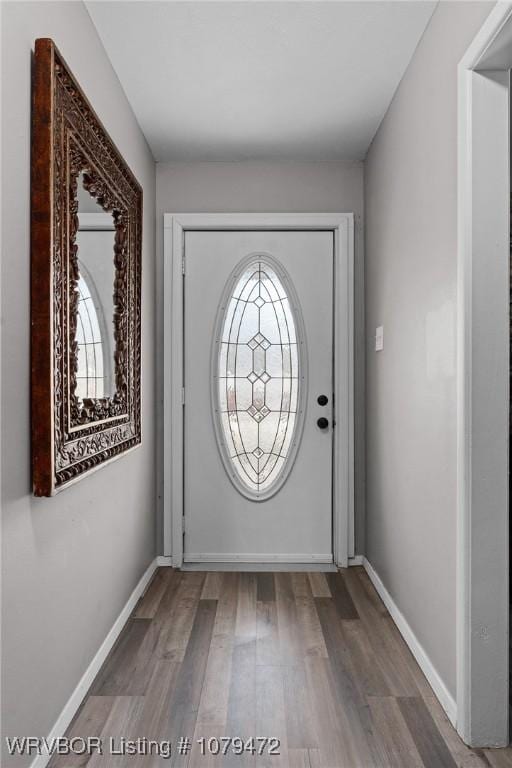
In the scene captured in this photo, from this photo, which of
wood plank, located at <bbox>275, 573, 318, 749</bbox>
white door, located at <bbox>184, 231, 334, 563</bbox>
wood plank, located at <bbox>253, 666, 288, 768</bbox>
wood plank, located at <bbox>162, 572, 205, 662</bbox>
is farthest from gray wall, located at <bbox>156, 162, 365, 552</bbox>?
wood plank, located at <bbox>253, 666, 288, 768</bbox>

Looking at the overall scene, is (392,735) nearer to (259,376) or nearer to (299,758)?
(299,758)

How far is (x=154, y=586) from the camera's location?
3154 millimetres

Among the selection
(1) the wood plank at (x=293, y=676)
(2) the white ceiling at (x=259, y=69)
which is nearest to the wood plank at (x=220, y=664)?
(1) the wood plank at (x=293, y=676)

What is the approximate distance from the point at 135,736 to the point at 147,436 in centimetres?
168

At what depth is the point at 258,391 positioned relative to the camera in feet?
11.5

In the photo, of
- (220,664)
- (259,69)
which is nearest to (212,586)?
(220,664)

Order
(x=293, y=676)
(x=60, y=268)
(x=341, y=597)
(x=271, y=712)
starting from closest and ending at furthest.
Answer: (x=60, y=268), (x=271, y=712), (x=293, y=676), (x=341, y=597)

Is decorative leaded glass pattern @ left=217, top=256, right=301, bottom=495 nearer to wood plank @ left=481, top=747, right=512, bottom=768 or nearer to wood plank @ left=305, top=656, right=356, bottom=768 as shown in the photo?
wood plank @ left=305, top=656, right=356, bottom=768

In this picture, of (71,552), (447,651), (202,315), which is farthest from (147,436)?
(447,651)

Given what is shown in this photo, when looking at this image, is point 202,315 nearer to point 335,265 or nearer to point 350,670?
point 335,265

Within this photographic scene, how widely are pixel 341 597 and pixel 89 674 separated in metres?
1.38

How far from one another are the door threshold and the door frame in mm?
65

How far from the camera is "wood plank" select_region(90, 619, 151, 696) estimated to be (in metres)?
2.08

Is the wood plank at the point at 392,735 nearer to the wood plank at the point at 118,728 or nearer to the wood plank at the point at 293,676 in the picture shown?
the wood plank at the point at 293,676
